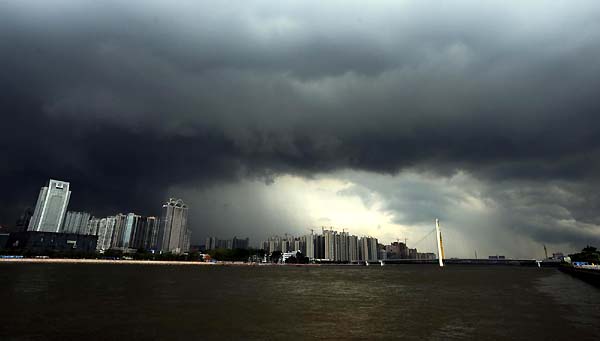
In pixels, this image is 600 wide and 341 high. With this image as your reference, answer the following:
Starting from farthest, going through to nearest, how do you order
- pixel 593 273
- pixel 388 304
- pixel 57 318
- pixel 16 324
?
pixel 593 273, pixel 388 304, pixel 57 318, pixel 16 324

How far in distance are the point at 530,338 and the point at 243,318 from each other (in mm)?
17354

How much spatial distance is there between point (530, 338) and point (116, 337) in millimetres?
21859

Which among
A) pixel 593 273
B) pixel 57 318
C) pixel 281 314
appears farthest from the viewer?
pixel 593 273

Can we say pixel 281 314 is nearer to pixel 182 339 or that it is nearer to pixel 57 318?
pixel 182 339

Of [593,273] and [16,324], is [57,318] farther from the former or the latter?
[593,273]

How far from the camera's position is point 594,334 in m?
19.9

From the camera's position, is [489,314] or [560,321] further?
[489,314]

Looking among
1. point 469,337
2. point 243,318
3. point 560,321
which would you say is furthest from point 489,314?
point 243,318

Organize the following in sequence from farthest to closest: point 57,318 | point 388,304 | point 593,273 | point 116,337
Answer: point 593,273 < point 388,304 < point 57,318 < point 116,337

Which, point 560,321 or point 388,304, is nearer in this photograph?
point 560,321

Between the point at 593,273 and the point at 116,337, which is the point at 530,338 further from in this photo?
the point at 593,273

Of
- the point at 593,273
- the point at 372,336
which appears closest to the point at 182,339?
the point at 372,336

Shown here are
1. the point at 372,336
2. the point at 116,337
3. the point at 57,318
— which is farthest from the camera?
the point at 57,318

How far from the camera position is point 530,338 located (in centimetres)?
1867
